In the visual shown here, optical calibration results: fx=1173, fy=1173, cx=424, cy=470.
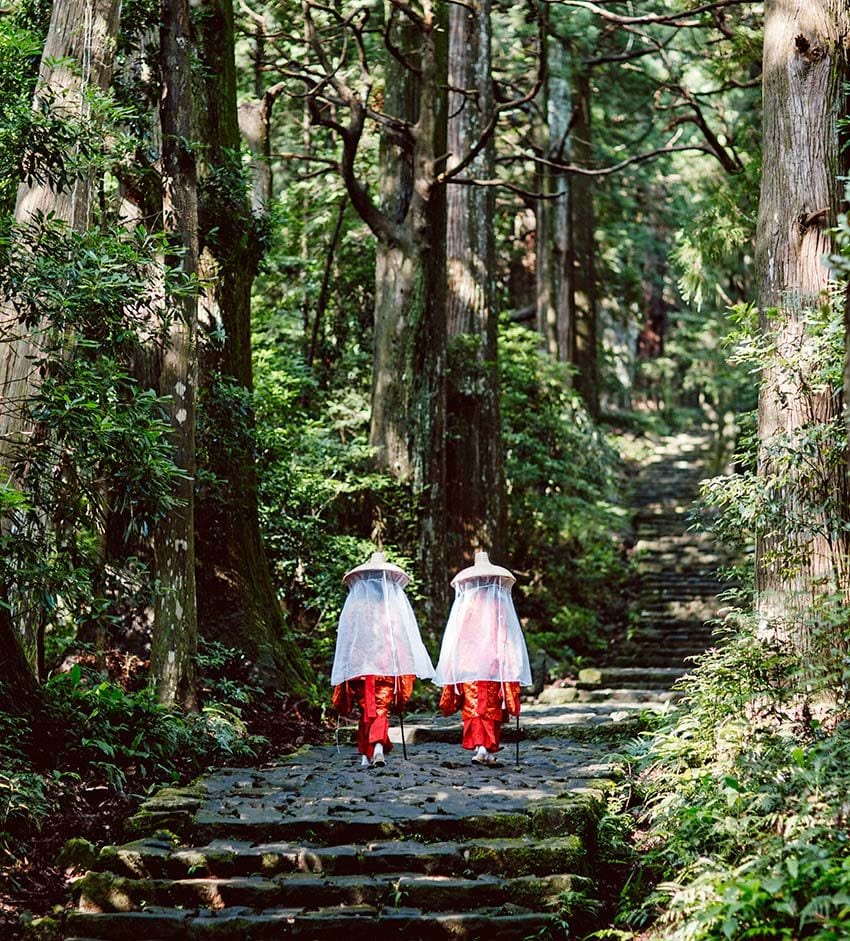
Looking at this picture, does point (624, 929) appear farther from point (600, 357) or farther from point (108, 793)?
point (600, 357)

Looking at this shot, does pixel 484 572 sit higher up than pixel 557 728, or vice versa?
pixel 484 572

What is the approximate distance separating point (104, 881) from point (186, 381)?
15.0 feet

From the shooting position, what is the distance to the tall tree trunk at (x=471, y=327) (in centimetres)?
1669

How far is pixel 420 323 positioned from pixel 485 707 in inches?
270

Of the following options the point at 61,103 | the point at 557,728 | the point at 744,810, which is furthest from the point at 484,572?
the point at 61,103

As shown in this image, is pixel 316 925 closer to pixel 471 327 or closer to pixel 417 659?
pixel 417 659

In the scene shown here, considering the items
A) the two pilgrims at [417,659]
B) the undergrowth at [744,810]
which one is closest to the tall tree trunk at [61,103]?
the two pilgrims at [417,659]

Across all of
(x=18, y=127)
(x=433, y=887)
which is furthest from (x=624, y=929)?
(x=18, y=127)

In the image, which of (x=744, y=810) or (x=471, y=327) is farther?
(x=471, y=327)

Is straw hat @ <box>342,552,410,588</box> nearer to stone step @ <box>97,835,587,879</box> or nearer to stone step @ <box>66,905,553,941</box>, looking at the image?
stone step @ <box>97,835,587,879</box>

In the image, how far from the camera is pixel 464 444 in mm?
16641

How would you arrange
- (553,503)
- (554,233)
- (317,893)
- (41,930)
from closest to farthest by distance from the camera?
1. (41,930)
2. (317,893)
3. (553,503)
4. (554,233)

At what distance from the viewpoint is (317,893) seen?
21.0 ft

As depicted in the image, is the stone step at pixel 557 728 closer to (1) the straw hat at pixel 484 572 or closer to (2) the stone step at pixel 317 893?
(1) the straw hat at pixel 484 572
